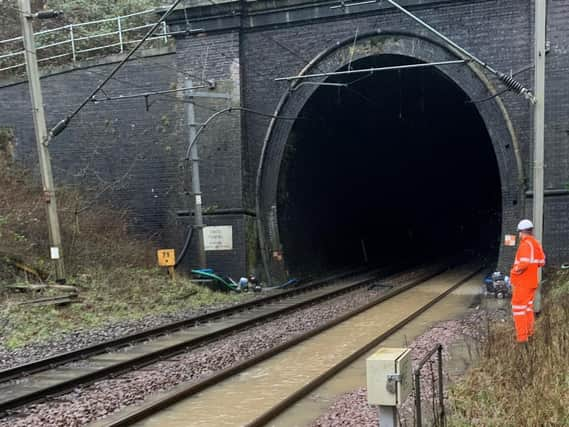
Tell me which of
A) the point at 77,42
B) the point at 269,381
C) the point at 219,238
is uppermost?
the point at 77,42

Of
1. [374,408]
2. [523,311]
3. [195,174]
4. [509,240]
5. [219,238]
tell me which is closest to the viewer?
[374,408]

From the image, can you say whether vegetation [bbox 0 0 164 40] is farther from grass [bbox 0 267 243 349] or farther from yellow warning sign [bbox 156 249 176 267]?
grass [bbox 0 267 243 349]

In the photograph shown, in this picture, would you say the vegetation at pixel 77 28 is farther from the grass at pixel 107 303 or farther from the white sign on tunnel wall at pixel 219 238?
the grass at pixel 107 303

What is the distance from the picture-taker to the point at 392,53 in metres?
15.3

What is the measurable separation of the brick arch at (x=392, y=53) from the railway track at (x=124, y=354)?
3485 millimetres

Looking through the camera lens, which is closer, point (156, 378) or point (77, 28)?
point (156, 378)

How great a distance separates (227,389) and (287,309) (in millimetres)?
5683

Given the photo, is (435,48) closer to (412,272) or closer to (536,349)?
(412,272)

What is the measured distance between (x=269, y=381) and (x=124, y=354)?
2728 mm

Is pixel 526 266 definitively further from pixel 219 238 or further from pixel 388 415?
pixel 219 238

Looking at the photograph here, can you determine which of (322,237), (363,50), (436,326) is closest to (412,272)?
(322,237)

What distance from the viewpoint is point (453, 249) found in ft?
108

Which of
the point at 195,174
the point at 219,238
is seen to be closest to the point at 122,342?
the point at 195,174

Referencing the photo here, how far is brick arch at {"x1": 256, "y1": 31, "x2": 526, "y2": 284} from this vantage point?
14.3 metres
